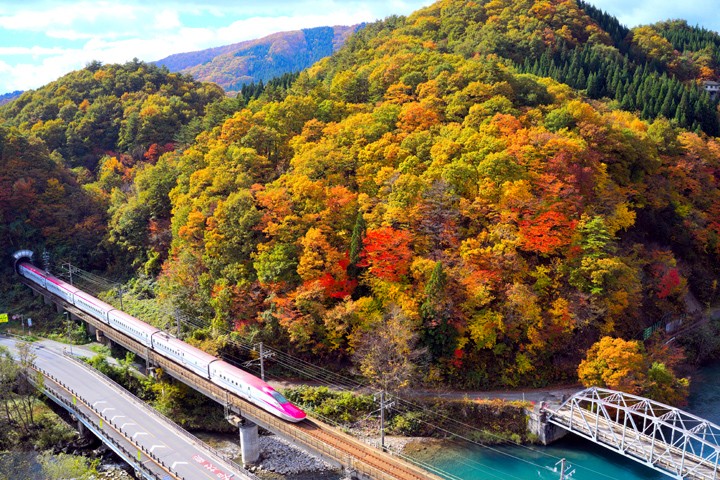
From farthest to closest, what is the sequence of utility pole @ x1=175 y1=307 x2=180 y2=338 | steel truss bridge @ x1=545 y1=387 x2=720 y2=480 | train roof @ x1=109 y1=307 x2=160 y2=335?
utility pole @ x1=175 y1=307 x2=180 y2=338, train roof @ x1=109 y1=307 x2=160 y2=335, steel truss bridge @ x1=545 y1=387 x2=720 y2=480

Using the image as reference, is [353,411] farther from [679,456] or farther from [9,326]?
[9,326]

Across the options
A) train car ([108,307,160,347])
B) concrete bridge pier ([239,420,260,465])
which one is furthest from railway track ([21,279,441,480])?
train car ([108,307,160,347])

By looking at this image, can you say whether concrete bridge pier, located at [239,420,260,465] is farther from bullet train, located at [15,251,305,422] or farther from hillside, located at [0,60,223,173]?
hillside, located at [0,60,223,173]

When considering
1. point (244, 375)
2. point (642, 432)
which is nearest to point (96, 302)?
point (244, 375)

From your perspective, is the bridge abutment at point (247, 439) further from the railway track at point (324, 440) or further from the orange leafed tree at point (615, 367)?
the orange leafed tree at point (615, 367)

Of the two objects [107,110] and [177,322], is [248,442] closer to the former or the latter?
[177,322]

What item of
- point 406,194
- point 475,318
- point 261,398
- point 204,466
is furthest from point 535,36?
point 204,466

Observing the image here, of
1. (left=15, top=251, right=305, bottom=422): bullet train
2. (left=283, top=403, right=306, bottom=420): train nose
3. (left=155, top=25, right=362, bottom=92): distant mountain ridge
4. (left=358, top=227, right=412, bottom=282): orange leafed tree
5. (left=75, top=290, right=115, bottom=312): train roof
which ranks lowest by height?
(left=283, top=403, right=306, bottom=420): train nose
